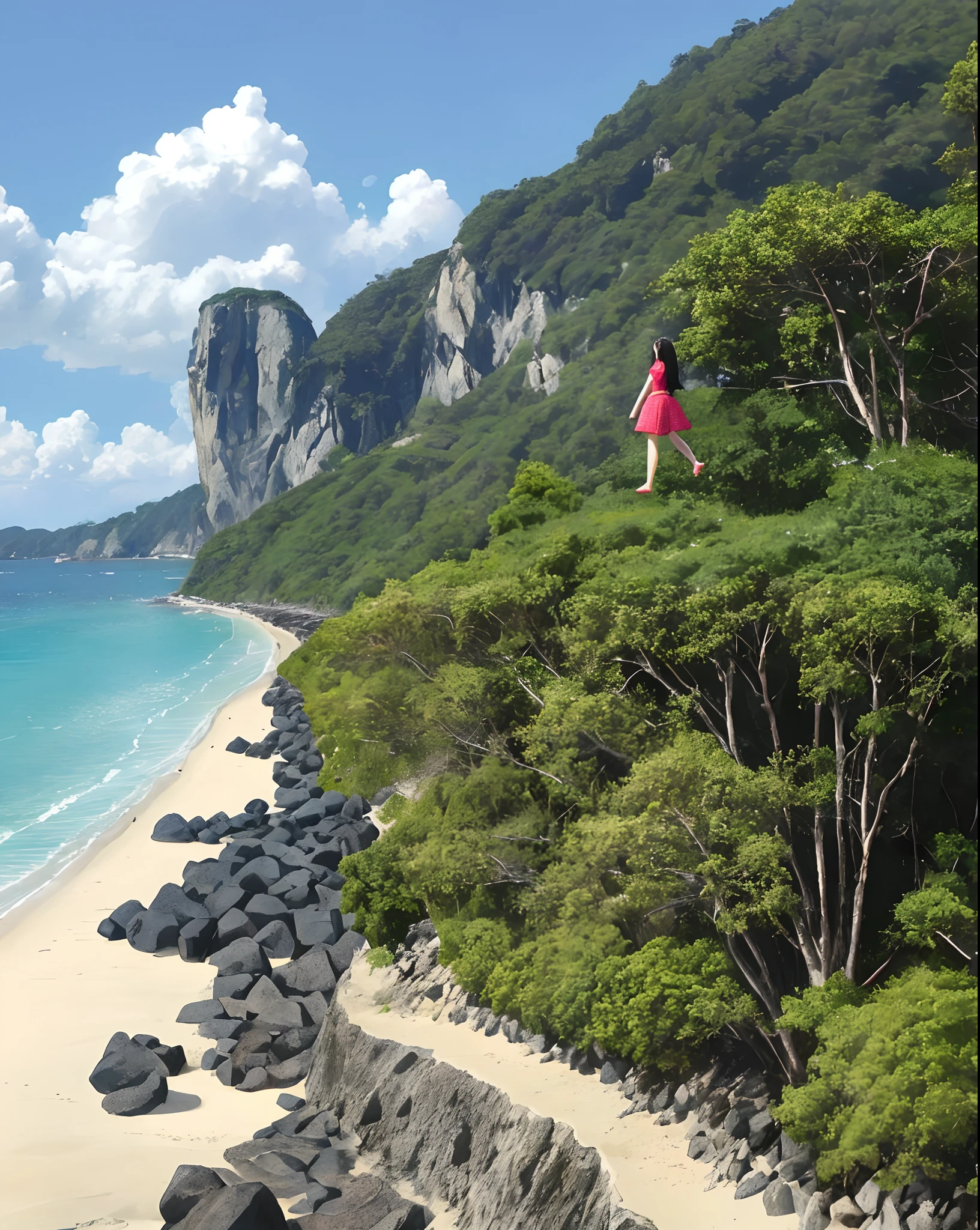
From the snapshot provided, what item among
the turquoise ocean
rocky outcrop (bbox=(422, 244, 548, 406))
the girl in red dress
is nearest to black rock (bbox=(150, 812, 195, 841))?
the turquoise ocean

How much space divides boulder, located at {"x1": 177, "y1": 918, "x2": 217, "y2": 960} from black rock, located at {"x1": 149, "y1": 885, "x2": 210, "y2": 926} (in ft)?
1.14

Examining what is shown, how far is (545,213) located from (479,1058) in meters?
112

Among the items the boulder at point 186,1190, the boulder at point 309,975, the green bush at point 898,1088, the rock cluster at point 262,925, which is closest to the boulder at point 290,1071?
the rock cluster at point 262,925

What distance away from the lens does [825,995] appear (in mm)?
10797

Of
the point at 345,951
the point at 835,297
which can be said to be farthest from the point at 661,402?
the point at 345,951

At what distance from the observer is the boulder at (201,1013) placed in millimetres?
19484

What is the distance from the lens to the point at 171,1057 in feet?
57.7

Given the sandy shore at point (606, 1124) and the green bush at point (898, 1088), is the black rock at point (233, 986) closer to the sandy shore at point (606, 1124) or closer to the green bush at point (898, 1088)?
the sandy shore at point (606, 1124)

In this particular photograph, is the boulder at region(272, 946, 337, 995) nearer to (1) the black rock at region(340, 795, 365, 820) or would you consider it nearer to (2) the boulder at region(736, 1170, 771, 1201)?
(1) the black rock at region(340, 795, 365, 820)

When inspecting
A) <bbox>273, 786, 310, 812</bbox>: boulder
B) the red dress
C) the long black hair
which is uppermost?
the long black hair

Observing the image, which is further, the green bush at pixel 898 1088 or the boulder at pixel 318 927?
the boulder at pixel 318 927

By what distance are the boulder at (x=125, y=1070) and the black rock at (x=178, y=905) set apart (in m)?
6.07

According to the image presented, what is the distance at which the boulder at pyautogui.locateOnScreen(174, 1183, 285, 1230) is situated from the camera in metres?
10.8

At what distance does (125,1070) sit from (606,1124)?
31.5 feet
